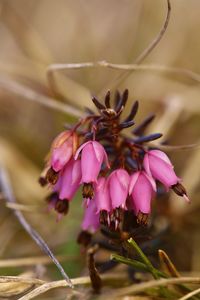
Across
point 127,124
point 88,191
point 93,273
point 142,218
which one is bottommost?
point 93,273

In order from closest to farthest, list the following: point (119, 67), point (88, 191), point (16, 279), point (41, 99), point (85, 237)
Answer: point (88, 191), point (16, 279), point (85, 237), point (119, 67), point (41, 99)

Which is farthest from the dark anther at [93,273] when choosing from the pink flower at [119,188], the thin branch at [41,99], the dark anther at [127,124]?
the thin branch at [41,99]

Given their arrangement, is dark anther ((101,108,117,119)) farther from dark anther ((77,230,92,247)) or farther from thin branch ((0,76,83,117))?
thin branch ((0,76,83,117))

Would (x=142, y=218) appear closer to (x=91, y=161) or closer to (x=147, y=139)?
(x=91, y=161)

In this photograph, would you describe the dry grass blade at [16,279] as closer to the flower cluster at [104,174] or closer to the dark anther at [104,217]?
the flower cluster at [104,174]

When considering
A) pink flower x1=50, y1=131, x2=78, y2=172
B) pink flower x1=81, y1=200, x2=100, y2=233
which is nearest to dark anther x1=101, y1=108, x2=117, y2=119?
pink flower x1=50, y1=131, x2=78, y2=172

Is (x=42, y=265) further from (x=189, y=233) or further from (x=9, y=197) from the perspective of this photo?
(x=189, y=233)

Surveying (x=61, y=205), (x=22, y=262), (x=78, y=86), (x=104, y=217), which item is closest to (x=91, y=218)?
(x=61, y=205)
